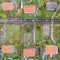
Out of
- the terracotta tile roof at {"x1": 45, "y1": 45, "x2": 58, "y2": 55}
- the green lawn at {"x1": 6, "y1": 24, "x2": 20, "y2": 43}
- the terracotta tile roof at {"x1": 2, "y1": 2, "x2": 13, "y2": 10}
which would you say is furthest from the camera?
the green lawn at {"x1": 6, "y1": 24, "x2": 20, "y2": 43}

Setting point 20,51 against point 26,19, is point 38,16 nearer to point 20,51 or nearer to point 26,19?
point 26,19

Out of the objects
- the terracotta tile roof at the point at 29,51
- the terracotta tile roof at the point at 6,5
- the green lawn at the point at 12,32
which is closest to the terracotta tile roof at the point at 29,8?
the terracotta tile roof at the point at 6,5

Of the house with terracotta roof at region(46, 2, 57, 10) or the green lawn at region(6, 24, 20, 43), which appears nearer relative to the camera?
the house with terracotta roof at region(46, 2, 57, 10)

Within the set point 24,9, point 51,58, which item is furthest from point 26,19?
point 51,58

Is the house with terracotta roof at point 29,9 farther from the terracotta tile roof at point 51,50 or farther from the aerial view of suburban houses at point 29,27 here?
the terracotta tile roof at point 51,50

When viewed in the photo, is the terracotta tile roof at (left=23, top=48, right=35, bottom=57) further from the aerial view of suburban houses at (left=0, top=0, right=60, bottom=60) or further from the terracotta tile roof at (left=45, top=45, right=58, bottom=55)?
the terracotta tile roof at (left=45, top=45, right=58, bottom=55)

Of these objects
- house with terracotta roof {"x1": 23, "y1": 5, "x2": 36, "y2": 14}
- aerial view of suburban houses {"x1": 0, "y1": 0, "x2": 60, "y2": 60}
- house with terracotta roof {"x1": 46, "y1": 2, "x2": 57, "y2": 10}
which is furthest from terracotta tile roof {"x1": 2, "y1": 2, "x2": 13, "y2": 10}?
house with terracotta roof {"x1": 46, "y1": 2, "x2": 57, "y2": 10}

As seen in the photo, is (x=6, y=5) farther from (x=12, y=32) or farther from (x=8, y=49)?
(x=8, y=49)

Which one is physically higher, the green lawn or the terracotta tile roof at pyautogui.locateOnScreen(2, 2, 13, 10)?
the terracotta tile roof at pyautogui.locateOnScreen(2, 2, 13, 10)
